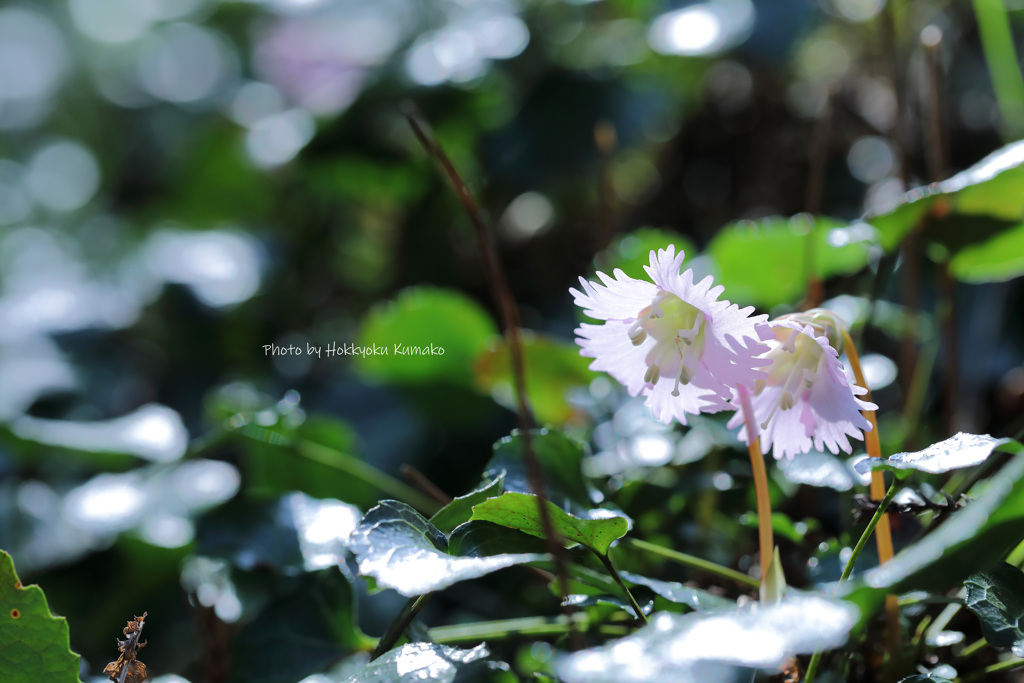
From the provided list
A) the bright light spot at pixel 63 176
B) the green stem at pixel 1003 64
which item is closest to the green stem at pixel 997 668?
the green stem at pixel 1003 64

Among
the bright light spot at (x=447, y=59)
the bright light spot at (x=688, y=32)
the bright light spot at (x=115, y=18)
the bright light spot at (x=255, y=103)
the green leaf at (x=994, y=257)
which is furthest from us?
the bright light spot at (x=115, y=18)

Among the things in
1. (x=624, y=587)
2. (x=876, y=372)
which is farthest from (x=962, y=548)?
(x=876, y=372)

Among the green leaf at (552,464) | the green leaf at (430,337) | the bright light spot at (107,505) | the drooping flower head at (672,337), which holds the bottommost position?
the bright light spot at (107,505)

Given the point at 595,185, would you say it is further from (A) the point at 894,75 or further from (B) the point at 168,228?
(B) the point at 168,228

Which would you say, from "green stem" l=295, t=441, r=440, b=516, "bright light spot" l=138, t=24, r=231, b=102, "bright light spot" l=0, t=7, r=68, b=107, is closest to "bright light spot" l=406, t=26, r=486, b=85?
"green stem" l=295, t=441, r=440, b=516

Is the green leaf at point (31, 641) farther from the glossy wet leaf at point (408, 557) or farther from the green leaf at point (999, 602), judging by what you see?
the green leaf at point (999, 602)
